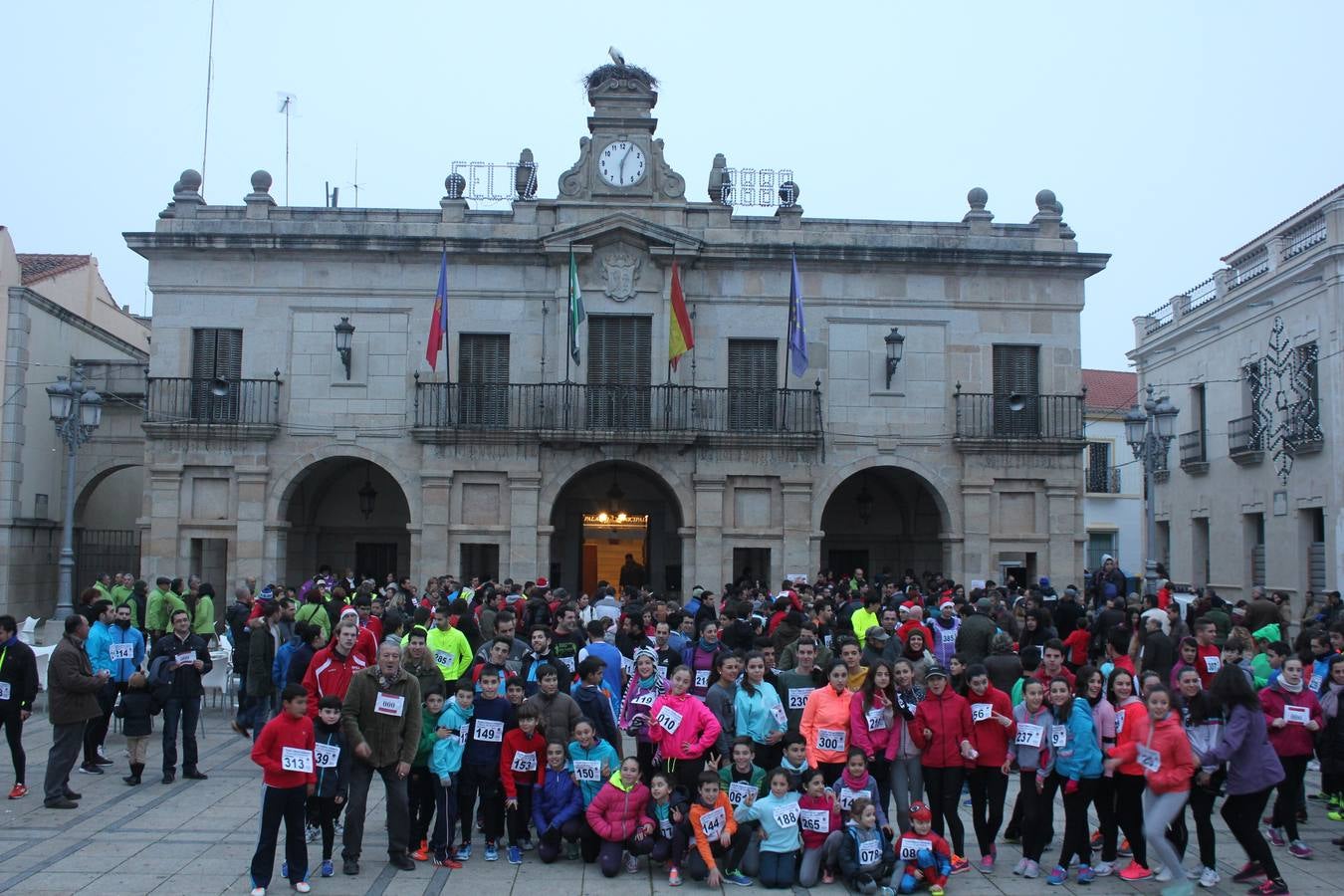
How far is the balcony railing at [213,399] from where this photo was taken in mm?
24438

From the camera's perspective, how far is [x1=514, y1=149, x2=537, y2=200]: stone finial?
88.4ft

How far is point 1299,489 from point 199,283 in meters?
24.2

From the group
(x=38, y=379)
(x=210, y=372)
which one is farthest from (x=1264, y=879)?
(x=38, y=379)

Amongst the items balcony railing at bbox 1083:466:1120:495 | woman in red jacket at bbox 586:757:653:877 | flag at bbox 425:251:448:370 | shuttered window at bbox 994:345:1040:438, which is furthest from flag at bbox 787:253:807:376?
balcony railing at bbox 1083:466:1120:495

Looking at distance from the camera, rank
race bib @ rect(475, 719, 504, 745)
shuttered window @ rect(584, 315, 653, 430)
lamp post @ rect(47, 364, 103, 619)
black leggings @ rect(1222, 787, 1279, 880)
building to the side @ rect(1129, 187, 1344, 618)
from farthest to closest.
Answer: building to the side @ rect(1129, 187, 1344, 618) → shuttered window @ rect(584, 315, 653, 430) → lamp post @ rect(47, 364, 103, 619) → race bib @ rect(475, 719, 504, 745) → black leggings @ rect(1222, 787, 1279, 880)

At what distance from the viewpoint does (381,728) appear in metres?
9.41

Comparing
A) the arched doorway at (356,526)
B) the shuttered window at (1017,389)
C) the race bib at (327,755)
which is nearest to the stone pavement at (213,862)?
the race bib at (327,755)

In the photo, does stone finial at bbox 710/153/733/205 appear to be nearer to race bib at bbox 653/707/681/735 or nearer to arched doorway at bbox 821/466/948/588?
arched doorway at bbox 821/466/948/588

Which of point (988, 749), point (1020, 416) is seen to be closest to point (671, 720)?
point (988, 749)

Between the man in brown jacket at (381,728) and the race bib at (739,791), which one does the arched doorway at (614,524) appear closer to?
the race bib at (739,791)

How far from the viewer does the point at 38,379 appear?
89.7 ft

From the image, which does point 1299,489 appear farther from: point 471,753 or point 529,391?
point 471,753

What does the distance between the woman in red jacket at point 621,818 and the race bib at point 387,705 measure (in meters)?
1.70

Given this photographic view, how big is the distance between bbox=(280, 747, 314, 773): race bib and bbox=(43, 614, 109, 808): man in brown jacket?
3.74 m
